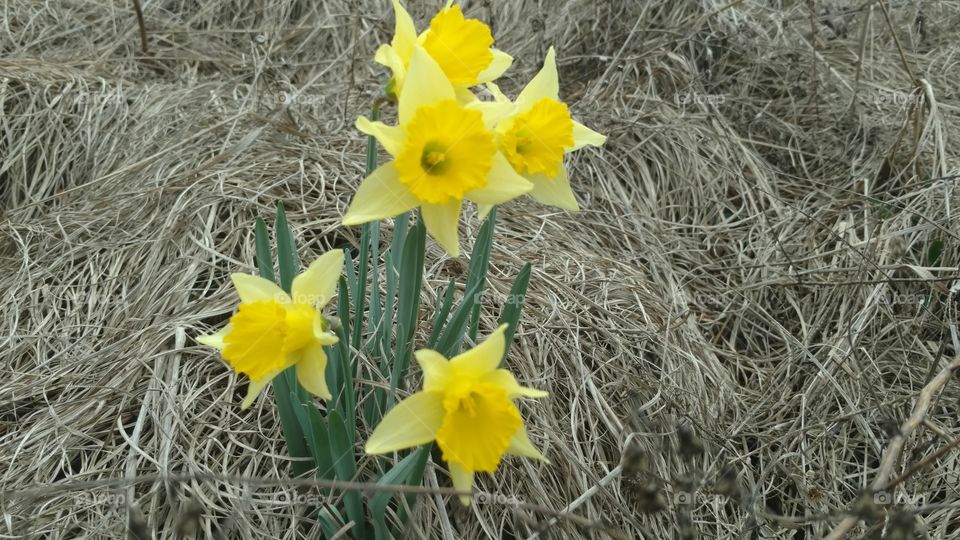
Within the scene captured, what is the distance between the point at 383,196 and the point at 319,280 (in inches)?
6.8

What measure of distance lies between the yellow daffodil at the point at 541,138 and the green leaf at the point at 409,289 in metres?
0.13

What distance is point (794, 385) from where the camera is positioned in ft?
7.10

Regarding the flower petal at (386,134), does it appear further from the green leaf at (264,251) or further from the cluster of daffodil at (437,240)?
the green leaf at (264,251)

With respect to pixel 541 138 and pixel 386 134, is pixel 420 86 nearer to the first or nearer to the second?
pixel 386 134

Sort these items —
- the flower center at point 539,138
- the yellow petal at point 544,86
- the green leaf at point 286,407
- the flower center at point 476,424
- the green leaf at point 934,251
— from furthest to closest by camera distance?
the green leaf at point 934,251
the green leaf at point 286,407
the yellow petal at point 544,86
the flower center at point 539,138
the flower center at point 476,424

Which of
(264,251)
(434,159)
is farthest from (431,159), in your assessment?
(264,251)

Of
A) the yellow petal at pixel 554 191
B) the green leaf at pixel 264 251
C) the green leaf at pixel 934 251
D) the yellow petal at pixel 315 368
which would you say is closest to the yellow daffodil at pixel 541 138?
the yellow petal at pixel 554 191

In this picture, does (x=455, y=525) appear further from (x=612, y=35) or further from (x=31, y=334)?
(x=612, y=35)

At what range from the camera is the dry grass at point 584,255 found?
5.62 feet

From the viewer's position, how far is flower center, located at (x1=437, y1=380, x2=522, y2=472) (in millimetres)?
1127

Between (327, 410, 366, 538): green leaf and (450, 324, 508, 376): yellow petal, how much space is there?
0.83 feet

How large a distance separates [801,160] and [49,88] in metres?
2.73

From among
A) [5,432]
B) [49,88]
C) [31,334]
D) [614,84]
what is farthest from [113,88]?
[614,84]

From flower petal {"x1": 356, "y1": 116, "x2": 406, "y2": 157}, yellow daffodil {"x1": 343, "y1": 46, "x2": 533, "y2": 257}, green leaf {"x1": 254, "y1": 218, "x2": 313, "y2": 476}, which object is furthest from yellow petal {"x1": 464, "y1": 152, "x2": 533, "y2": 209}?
green leaf {"x1": 254, "y1": 218, "x2": 313, "y2": 476}
